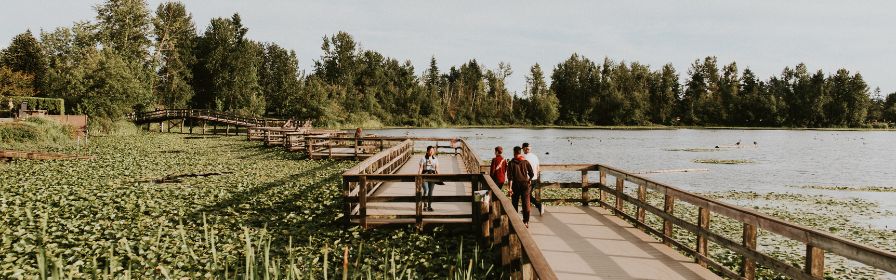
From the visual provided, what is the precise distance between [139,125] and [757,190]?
56.4 metres

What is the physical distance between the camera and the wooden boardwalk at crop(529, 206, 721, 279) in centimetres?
776

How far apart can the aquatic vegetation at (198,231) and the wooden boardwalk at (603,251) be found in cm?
128

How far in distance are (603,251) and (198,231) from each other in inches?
329

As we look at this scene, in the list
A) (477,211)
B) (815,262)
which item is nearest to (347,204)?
(477,211)

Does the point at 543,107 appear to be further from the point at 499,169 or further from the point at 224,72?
the point at 499,169

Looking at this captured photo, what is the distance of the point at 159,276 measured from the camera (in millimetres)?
8789

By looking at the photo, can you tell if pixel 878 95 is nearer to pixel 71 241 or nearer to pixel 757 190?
pixel 757 190

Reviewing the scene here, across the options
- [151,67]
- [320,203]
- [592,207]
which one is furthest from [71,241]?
[151,67]

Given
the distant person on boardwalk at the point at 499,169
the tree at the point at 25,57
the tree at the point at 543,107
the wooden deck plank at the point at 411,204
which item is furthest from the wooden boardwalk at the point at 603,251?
the tree at the point at 543,107

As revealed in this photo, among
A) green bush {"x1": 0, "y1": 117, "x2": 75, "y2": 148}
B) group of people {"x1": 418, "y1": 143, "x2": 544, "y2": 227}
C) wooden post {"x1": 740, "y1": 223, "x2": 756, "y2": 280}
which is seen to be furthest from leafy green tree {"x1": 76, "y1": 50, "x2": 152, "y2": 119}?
wooden post {"x1": 740, "y1": 223, "x2": 756, "y2": 280}

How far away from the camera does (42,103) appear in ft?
137

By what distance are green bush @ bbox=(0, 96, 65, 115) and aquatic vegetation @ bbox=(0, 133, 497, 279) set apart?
23.0 metres

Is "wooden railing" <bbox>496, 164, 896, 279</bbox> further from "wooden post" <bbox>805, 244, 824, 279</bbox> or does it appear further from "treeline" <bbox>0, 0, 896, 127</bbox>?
"treeline" <bbox>0, 0, 896, 127</bbox>

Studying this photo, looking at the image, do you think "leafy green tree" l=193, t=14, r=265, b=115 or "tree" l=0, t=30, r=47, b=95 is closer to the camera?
"tree" l=0, t=30, r=47, b=95
